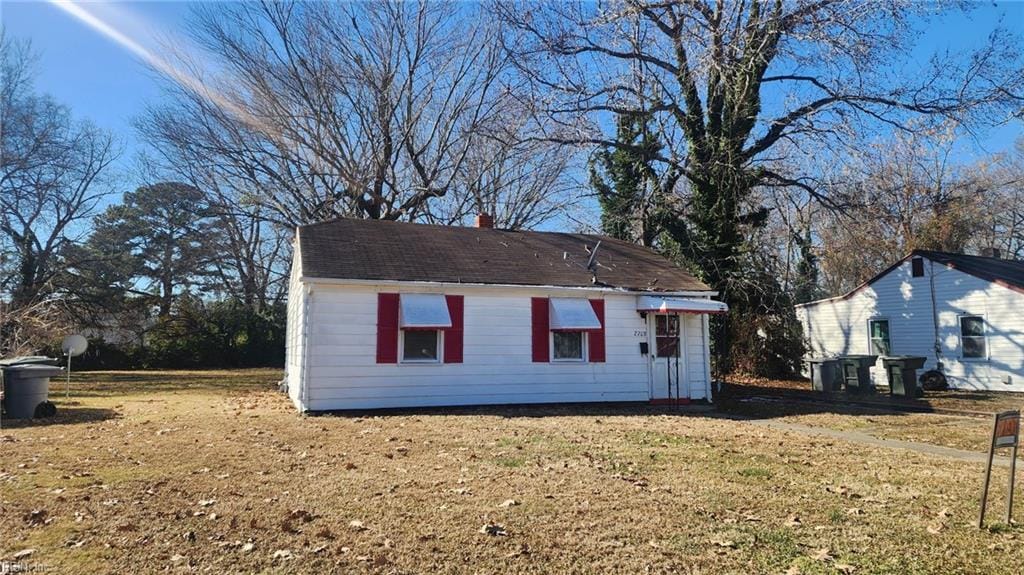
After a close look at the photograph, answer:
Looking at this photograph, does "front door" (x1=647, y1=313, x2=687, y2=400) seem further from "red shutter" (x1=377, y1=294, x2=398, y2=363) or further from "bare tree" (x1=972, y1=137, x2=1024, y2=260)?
"bare tree" (x1=972, y1=137, x2=1024, y2=260)

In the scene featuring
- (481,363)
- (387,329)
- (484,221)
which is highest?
(484,221)

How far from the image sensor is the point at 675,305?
42.8ft

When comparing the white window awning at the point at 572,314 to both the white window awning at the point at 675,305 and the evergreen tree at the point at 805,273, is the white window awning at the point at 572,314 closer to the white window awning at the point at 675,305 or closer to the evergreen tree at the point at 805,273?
the white window awning at the point at 675,305

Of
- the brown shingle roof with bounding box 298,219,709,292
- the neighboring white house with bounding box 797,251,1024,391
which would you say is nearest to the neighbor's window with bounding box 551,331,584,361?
the brown shingle roof with bounding box 298,219,709,292

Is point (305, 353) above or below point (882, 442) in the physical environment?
above

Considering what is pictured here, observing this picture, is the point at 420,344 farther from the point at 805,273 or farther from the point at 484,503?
the point at 805,273

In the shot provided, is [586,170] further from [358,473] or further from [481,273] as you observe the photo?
[358,473]

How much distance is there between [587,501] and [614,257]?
11.3m

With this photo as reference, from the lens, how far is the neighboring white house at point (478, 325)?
11.5 meters

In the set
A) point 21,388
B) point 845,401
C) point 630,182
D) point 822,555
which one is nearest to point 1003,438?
point 822,555

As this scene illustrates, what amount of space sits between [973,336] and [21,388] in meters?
23.6

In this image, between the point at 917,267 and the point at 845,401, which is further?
the point at 917,267

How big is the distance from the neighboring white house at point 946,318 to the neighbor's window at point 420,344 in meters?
14.3

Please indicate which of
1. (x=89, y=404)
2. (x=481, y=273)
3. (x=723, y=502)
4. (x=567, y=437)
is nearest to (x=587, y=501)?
(x=723, y=502)
